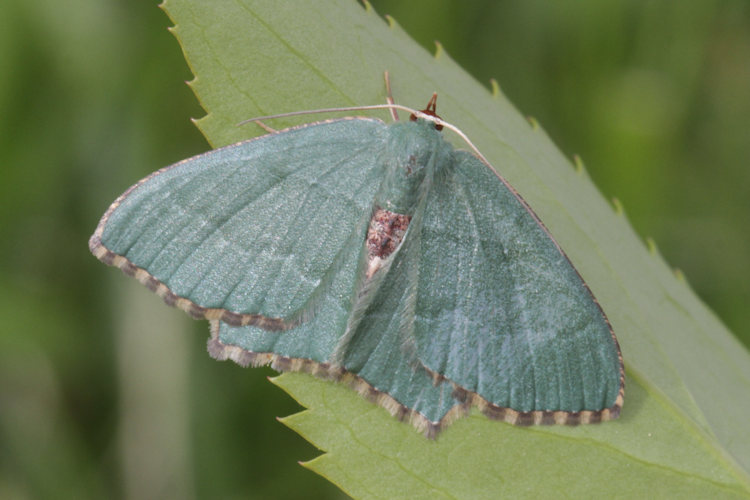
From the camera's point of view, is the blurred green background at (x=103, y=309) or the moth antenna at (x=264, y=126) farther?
the blurred green background at (x=103, y=309)

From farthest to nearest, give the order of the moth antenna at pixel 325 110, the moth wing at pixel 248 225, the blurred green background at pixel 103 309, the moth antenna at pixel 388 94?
1. the blurred green background at pixel 103 309
2. the moth antenna at pixel 388 94
3. the moth antenna at pixel 325 110
4. the moth wing at pixel 248 225

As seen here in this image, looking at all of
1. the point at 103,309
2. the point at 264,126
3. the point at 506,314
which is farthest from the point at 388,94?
the point at 103,309

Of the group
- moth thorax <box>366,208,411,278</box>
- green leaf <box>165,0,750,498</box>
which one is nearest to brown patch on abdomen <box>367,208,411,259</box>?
moth thorax <box>366,208,411,278</box>

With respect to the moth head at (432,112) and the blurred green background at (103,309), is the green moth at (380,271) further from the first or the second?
the blurred green background at (103,309)

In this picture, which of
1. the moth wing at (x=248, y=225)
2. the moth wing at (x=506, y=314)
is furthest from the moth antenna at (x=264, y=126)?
the moth wing at (x=506, y=314)

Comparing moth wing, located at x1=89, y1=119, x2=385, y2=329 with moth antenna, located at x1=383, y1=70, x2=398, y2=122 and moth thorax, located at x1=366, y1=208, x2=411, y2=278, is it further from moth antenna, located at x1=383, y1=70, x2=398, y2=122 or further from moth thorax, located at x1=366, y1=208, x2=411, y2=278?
moth antenna, located at x1=383, y1=70, x2=398, y2=122

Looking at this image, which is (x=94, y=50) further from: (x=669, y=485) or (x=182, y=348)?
(x=669, y=485)

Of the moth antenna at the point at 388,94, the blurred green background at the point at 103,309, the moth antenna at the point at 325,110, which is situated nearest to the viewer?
the moth antenna at the point at 325,110
